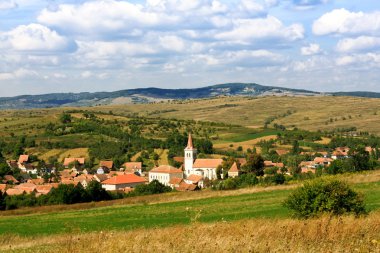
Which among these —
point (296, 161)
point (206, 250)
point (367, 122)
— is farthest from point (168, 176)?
point (367, 122)

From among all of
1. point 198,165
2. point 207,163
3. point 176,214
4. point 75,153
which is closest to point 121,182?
point 198,165

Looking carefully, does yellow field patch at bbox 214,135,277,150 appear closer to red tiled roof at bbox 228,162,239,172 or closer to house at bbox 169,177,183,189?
house at bbox 169,177,183,189

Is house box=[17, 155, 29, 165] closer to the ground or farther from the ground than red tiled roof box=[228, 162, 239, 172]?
closer to the ground

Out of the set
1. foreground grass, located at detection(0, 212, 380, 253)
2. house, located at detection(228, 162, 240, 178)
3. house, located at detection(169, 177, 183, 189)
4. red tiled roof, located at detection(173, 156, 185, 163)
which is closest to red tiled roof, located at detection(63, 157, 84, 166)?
red tiled roof, located at detection(173, 156, 185, 163)

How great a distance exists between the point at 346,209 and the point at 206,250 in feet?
25.2

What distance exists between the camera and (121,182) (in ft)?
292

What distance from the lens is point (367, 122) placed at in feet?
620

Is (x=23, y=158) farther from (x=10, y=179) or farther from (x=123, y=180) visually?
(x=123, y=180)

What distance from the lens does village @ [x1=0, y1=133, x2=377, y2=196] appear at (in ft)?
294

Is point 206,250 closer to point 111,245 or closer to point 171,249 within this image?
point 171,249

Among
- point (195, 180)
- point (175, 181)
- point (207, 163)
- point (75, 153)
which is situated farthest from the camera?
point (75, 153)

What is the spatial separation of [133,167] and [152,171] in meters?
9.27

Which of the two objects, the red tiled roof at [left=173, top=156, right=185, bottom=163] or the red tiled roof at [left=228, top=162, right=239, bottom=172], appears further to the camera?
the red tiled roof at [left=173, top=156, right=185, bottom=163]

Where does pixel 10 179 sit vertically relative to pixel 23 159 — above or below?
below
